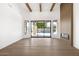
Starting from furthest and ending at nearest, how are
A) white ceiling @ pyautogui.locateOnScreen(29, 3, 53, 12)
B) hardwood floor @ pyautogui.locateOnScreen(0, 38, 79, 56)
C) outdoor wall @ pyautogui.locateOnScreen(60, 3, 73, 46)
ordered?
white ceiling @ pyautogui.locateOnScreen(29, 3, 53, 12), outdoor wall @ pyautogui.locateOnScreen(60, 3, 73, 46), hardwood floor @ pyautogui.locateOnScreen(0, 38, 79, 56)

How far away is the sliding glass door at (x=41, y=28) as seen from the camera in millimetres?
16125

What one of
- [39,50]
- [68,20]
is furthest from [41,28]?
[39,50]

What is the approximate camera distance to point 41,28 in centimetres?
1673

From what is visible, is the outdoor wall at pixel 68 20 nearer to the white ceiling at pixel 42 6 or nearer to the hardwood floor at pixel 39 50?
the hardwood floor at pixel 39 50

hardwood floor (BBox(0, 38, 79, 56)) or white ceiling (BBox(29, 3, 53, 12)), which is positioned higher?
white ceiling (BBox(29, 3, 53, 12))

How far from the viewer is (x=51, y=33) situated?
15.8m

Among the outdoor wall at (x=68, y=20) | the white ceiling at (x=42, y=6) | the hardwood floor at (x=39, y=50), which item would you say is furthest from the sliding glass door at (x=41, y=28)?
the hardwood floor at (x=39, y=50)

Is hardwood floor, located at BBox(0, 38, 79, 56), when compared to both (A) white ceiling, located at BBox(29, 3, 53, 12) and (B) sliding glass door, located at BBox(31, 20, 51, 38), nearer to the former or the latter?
(A) white ceiling, located at BBox(29, 3, 53, 12)

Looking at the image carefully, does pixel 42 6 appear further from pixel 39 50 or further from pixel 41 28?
pixel 39 50

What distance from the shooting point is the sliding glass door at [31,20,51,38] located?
16125 mm

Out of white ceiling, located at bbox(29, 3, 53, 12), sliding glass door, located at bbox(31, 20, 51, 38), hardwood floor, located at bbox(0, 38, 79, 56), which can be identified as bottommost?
hardwood floor, located at bbox(0, 38, 79, 56)

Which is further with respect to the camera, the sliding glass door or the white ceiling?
the sliding glass door

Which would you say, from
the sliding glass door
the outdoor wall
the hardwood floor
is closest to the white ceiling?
the sliding glass door

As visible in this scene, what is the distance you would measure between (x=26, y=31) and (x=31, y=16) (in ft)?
6.42
